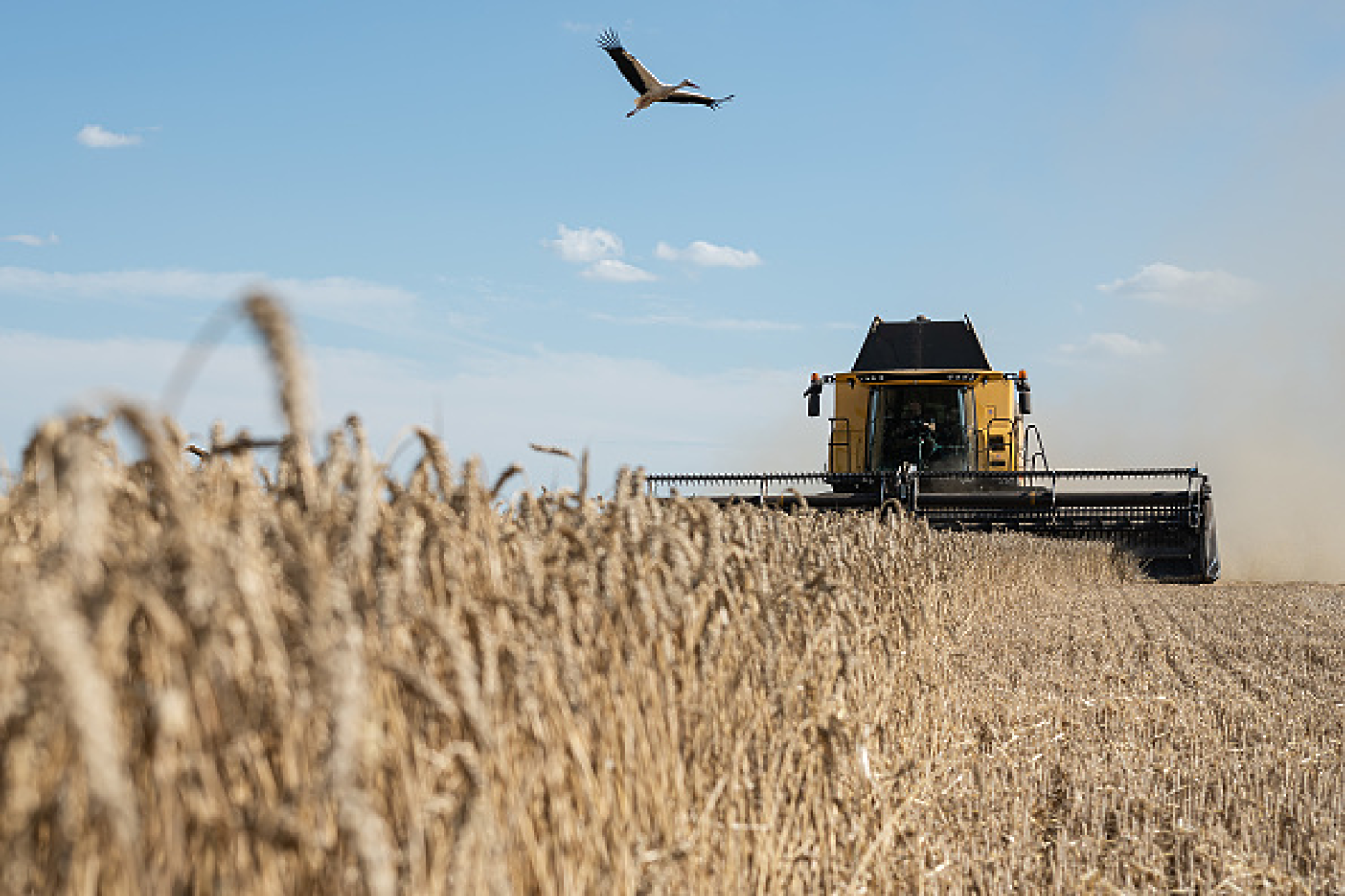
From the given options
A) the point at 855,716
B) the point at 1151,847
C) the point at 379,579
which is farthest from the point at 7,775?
the point at 1151,847

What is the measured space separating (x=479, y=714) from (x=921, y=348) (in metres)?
17.5

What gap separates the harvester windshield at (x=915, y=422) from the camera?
1747cm

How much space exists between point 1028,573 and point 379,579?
46.3 ft

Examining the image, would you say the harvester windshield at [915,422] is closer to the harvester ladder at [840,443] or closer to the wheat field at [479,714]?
the harvester ladder at [840,443]

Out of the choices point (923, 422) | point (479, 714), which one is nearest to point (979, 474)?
point (923, 422)

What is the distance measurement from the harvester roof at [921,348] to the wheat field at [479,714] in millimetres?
12892

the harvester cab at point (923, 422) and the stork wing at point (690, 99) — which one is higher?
the stork wing at point (690, 99)

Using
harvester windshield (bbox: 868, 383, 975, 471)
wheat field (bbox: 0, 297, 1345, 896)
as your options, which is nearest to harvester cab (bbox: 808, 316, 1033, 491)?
harvester windshield (bbox: 868, 383, 975, 471)

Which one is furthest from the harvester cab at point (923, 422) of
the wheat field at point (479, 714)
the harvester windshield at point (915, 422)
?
the wheat field at point (479, 714)

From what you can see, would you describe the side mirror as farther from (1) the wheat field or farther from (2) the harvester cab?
(1) the wheat field

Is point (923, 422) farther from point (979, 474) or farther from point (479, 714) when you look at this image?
point (479, 714)

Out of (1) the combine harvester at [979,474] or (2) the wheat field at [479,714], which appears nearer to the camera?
(2) the wheat field at [479,714]

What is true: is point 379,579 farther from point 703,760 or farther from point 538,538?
point 703,760

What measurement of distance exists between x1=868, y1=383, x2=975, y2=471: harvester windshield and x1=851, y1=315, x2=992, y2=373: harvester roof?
3.30ft
